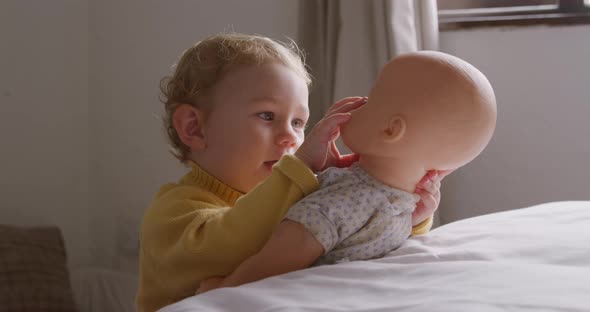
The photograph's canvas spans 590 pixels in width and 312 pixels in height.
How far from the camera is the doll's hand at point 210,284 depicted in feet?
3.59

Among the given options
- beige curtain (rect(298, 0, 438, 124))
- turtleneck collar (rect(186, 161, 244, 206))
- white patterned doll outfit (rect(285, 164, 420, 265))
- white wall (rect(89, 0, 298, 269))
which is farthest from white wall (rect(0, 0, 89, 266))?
white patterned doll outfit (rect(285, 164, 420, 265))

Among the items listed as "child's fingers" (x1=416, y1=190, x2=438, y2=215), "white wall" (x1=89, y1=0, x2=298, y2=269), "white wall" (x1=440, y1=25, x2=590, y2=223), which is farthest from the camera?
"white wall" (x1=89, y1=0, x2=298, y2=269)

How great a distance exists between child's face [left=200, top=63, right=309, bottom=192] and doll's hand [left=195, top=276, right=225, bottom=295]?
274mm

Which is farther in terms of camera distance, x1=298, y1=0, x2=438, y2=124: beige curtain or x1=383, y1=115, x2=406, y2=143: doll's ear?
x1=298, y1=0, x2=438, y2=124: beige curtain

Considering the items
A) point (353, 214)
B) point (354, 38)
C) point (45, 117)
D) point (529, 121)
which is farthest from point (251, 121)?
point (45, 117)

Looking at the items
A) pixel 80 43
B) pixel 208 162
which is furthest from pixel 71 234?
pixel 208 162

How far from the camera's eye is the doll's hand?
1.10 metres

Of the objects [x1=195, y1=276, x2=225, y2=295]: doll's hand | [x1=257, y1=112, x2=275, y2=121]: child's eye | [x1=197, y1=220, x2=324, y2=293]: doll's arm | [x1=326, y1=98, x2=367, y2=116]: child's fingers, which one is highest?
[x1=326, y1=98, x2=367, y2=116]: child's fingers

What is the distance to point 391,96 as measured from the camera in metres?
1.03

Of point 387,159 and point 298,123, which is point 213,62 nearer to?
point 298,123

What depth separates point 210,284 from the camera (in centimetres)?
110

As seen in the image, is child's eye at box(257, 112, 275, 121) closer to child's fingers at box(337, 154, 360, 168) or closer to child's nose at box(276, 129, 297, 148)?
child's nose at box(276, 129, 297, 148)

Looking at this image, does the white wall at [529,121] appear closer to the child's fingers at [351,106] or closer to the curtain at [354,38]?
the curtain at [354,38]

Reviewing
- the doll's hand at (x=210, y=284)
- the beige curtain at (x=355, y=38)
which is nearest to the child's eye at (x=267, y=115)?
the doll's hand at (x=210, y=284)
